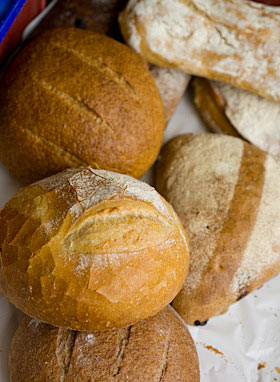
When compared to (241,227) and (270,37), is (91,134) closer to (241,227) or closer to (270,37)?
(241,227)

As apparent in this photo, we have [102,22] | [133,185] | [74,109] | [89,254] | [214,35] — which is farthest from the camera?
[102,22]

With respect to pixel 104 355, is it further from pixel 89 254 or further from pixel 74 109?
pixel 74 109

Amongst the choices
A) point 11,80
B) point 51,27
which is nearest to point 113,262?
point 11,80

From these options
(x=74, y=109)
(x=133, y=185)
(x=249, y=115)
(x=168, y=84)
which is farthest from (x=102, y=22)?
(x=133, y=185)

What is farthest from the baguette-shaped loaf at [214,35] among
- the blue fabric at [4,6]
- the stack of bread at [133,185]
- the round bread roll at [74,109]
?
the blue fabric at [4,6]

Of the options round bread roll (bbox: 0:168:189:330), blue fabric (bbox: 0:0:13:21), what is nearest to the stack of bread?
round bread roll (bbox: 0:168:189:330)

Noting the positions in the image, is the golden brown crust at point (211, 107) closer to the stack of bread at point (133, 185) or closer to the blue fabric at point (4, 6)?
the stack of bread at point (133, 185)

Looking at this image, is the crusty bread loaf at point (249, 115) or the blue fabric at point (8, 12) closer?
the blue fabric at point (8, 12)
